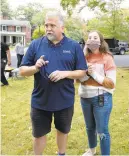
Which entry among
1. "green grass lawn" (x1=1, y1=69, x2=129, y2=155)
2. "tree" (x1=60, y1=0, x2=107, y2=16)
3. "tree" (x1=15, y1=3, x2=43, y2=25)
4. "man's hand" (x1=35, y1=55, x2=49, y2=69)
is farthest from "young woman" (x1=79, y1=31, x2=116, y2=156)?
"tree" (x1=15, y1=3, x2=43, y2=25)

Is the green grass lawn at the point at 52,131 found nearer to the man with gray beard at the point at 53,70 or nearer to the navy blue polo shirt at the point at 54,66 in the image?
the man with gray beard at the point at 53,70

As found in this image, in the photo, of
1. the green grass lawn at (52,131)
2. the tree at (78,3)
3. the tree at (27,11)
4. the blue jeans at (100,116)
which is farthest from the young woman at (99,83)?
the tree at (27,11)

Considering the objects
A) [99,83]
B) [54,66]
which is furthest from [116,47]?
[54,66]

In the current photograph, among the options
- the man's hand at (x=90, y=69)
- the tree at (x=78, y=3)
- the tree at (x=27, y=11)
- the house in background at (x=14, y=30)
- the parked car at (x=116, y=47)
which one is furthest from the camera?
the tree at (x=27, y=11)

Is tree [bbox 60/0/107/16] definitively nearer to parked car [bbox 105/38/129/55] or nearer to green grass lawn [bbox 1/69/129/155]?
green grass lawn [bbox 1/69/129/155]

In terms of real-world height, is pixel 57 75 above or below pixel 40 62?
below

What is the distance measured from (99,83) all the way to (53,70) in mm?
605

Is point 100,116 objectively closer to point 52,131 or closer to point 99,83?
point 99,83

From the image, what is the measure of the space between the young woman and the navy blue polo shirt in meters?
0.24

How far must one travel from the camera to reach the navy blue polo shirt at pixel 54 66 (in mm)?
2789

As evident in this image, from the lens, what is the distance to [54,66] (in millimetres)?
2777

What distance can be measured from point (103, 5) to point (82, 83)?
1165cm

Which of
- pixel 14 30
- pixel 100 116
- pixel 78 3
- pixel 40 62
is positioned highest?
pixel 78 3

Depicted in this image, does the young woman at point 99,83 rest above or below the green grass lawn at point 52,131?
above
